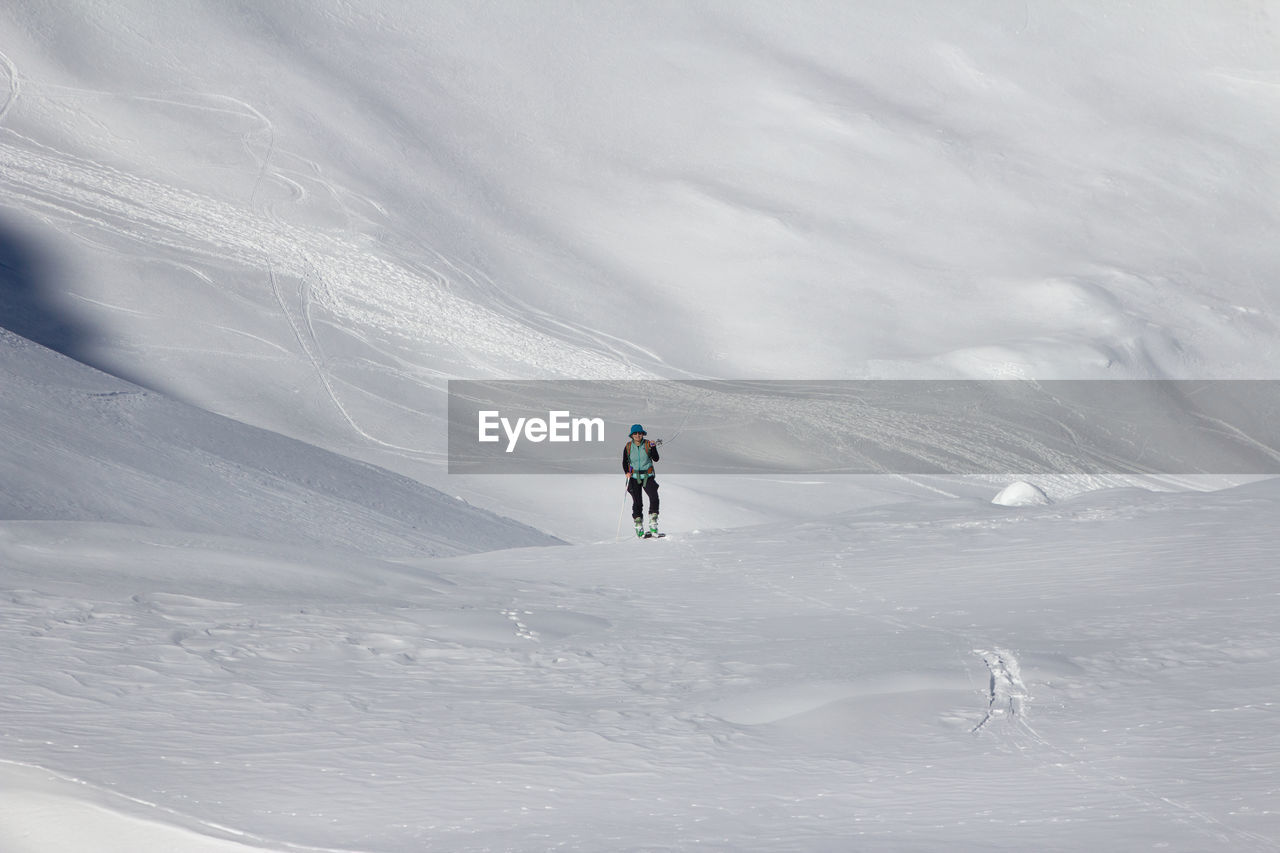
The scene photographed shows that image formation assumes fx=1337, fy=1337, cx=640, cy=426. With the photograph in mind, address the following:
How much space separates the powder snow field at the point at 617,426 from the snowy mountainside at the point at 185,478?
46 millimetres

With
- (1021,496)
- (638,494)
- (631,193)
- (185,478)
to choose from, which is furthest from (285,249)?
(1021,496)

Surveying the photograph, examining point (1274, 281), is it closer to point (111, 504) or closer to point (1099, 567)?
point (1099, 567)

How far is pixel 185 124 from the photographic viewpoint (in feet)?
57.9

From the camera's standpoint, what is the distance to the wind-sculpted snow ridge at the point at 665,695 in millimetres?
2971

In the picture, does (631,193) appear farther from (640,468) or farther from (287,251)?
(640,468)

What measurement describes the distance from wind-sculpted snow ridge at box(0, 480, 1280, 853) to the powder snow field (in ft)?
0.07

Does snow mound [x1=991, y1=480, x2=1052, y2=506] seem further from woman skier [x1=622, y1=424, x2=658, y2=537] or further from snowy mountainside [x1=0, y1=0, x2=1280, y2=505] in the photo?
snowy mountainside [x1=0, y1=0, x2=1280, y2=505]

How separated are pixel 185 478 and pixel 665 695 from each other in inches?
218

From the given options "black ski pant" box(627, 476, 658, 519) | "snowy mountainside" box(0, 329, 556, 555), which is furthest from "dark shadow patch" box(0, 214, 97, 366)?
"black ski pant" box(627, 476, 658, 519)

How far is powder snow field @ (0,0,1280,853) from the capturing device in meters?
3.23

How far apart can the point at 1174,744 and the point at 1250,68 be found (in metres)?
20.6

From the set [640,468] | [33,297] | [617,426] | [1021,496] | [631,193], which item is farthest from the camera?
[631,193]

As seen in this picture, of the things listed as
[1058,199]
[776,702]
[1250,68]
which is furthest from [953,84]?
[776,702]

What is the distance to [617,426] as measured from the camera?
13.6m
